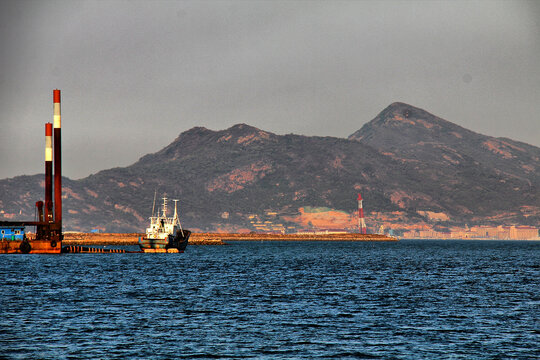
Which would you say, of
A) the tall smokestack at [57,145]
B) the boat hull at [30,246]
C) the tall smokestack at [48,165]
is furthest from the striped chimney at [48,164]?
the boat hull at [30,246]

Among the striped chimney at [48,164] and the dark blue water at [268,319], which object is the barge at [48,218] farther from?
the dark blue water at [268,319]

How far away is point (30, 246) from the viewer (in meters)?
143

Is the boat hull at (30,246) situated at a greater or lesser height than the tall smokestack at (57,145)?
lesser

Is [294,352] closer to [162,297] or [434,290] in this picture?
[162,297]

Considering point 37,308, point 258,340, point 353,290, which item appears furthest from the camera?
point 353,290

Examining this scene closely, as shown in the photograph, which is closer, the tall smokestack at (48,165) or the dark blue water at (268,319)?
the dark blue water at (268,319)

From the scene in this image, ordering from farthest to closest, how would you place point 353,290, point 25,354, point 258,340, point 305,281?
point 305,281 < point 353,290 < point 258,340 < point 25,354

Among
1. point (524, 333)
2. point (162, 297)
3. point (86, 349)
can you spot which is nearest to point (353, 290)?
point (162, 297)

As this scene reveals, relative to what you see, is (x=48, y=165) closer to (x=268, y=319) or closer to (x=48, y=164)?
(x=48, y=164)

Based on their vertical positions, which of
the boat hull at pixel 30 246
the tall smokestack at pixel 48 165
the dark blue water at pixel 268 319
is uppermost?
the tall smokestack at pixel 48 165

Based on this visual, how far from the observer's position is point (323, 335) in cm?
4238

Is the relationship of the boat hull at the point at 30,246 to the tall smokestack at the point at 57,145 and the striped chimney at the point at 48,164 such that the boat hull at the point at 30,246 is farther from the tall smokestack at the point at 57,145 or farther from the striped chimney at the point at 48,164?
the striped chimney at the point at 48,164

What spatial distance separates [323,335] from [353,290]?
95.2ft

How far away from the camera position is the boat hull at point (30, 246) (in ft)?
468
